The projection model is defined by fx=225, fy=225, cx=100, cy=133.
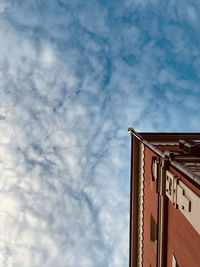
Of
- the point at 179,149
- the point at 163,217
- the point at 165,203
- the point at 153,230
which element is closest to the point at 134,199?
the point at 153,230

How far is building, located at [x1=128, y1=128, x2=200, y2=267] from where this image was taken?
8914 mm

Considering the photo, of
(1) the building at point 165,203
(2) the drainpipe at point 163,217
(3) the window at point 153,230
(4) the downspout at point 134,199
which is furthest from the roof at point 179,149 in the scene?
(3) the window at point 153,230

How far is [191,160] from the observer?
39.2ft

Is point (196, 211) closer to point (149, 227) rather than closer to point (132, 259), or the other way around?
point (149, 227)

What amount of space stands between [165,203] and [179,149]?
17.9 ft

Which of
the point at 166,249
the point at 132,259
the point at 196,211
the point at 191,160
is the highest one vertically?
the point at 191,160

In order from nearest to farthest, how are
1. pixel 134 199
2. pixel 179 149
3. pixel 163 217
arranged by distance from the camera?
1. pixel 163 217
2. pixel 179 149
3. pixel 134 199

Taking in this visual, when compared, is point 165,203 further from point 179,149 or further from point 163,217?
point 179,149

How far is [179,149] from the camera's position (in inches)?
628

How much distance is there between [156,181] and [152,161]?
1.45m

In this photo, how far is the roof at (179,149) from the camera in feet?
32.8

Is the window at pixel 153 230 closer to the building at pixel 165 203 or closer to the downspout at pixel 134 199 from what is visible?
the building at pixel 165 203

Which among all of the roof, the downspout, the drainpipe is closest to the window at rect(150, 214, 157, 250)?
the drainpipe

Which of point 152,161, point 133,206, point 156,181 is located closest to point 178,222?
point 156,181
